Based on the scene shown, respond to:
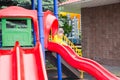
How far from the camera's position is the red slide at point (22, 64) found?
7.12 meters

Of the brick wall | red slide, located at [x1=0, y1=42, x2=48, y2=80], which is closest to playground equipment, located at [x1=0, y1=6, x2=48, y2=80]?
red slide, located at [x1=0, y1=42, x2=48, y2=80]

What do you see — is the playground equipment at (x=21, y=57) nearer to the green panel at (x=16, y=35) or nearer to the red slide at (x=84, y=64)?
the green panel at (x=16, y=35)

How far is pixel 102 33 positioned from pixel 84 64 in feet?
27.9

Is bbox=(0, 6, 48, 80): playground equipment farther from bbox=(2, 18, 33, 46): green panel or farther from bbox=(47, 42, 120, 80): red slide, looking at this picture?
bbox=(47, 42, 120, 80): red slide

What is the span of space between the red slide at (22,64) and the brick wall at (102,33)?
7.61 m

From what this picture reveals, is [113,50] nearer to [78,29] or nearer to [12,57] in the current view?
[12,57]

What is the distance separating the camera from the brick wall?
49.9 feet

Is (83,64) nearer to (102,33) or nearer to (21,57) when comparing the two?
(21,57)

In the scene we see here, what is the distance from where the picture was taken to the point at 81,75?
40.4 ft

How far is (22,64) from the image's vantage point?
25.0ft

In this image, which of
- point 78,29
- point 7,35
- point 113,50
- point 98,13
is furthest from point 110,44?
point 78,29

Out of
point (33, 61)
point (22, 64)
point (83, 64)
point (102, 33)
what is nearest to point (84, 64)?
point (83, 64)

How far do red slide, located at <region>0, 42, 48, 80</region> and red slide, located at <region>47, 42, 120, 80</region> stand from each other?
0.80m

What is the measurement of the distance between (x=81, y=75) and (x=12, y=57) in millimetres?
4887
